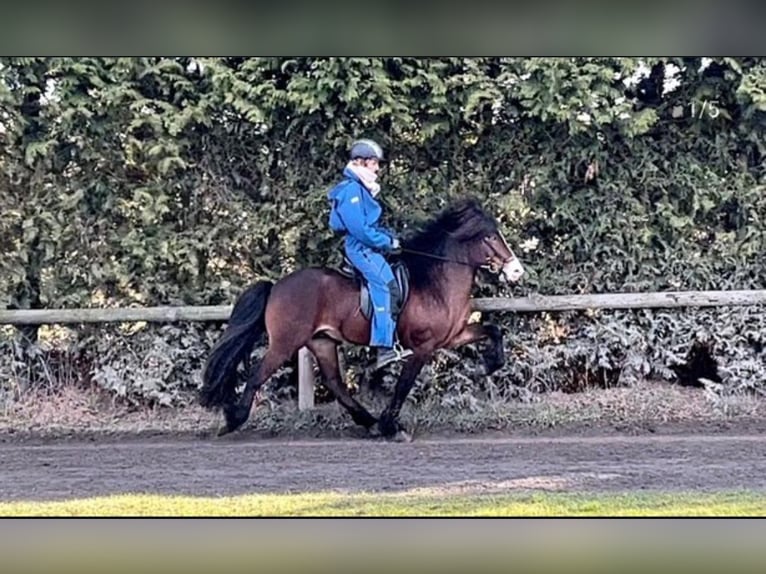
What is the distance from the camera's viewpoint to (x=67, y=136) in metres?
6.53

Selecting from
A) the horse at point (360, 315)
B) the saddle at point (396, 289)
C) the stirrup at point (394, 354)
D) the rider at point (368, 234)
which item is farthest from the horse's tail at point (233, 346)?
the stirrup at point (394, 354)

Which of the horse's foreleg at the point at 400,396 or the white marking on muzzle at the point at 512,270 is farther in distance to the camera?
the horse's foreleg at the point at 400,396

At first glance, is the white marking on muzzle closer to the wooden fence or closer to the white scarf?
the wooden fence

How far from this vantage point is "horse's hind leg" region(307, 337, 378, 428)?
598 cm

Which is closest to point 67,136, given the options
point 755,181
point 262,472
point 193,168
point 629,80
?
point 193,168

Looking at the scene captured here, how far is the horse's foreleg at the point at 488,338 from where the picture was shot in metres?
5.99

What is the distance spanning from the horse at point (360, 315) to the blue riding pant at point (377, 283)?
83 millimetres

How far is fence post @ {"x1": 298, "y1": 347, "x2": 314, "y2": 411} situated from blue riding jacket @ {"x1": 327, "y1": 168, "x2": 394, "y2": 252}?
107 cm

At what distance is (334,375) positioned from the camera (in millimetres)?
5992

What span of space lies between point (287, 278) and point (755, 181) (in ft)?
10.9

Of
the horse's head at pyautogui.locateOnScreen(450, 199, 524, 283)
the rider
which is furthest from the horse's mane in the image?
the rider

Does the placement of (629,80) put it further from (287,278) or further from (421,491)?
(421,491)

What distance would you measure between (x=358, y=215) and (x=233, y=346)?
109cm

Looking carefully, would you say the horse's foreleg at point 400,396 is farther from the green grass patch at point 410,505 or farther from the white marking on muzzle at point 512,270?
the green grass patch at point 410,505
